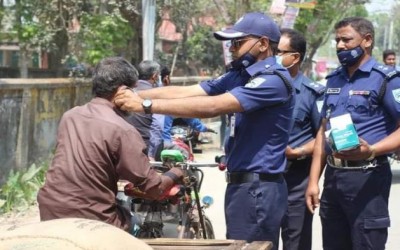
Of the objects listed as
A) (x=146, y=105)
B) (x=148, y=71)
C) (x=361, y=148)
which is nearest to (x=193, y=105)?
(x=146, y=105)

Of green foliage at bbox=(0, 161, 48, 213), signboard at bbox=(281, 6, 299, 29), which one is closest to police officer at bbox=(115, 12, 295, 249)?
green foliage at bbox=(0, 161, 48, 213)

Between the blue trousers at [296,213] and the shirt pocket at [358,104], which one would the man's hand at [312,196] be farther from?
the shirt pocket at [358,104]

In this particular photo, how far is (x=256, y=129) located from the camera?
4.22 metres

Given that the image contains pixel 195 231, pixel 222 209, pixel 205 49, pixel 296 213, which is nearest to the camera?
pixel 296 213

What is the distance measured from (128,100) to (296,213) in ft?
5.96

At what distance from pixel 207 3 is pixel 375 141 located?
905 inches

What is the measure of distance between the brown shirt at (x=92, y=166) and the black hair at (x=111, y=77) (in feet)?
0.37

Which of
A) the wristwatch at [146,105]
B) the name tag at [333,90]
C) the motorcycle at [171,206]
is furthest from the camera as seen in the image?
the motorcycle at [171,206]

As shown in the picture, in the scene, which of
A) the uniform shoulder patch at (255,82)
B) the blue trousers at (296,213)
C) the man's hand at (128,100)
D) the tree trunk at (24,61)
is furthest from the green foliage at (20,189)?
the tree trunk at (24,61)

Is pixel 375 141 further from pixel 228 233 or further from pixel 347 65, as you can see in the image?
pixel 228 233

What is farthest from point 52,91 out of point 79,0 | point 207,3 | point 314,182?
point 207,3

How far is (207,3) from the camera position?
88.8 ft

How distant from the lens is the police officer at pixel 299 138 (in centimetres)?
538

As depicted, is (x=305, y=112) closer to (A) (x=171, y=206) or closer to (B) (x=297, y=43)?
(B) (x=297, y=43)
